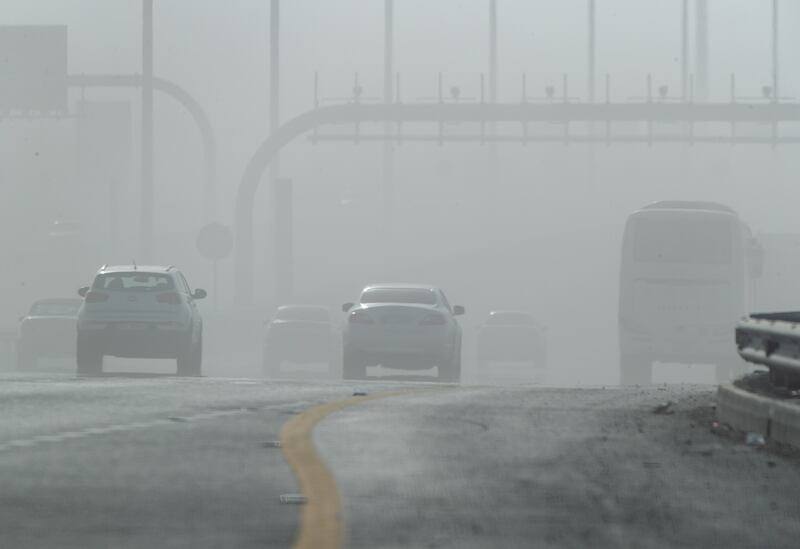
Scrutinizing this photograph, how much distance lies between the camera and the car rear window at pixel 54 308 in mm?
35312

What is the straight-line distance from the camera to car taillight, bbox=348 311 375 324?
2638 cm

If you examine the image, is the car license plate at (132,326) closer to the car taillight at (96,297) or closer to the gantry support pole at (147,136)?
the car taillight at (96,297)

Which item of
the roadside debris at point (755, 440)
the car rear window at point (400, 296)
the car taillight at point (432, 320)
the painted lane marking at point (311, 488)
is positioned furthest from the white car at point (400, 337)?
the roadside debris at point (755, 440)

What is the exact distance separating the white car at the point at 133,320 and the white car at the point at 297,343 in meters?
11.1

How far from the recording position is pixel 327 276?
443 feet

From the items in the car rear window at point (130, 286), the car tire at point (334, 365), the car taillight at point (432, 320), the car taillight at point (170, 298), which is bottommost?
the car tire at point (334, 365)

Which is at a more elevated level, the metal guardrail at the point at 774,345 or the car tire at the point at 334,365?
the metal guardrail at the point at 774,345

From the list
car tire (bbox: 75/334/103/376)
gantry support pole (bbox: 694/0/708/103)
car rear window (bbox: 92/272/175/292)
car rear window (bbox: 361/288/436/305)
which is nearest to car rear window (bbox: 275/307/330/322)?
car rear window (bbox: 361/288/436/305)

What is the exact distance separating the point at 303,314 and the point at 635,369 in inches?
345

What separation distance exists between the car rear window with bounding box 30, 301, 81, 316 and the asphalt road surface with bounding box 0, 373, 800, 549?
21488 millimetres

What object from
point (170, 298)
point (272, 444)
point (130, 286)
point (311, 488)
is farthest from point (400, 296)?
point (311, 488)

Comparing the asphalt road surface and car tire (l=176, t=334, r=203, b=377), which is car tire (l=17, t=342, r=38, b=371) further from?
the asphalt road surface

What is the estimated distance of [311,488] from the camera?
27.8 ft

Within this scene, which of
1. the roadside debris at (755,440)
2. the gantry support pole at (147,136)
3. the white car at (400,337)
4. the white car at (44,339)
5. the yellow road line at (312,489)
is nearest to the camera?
the yellow road line at (312,489)
